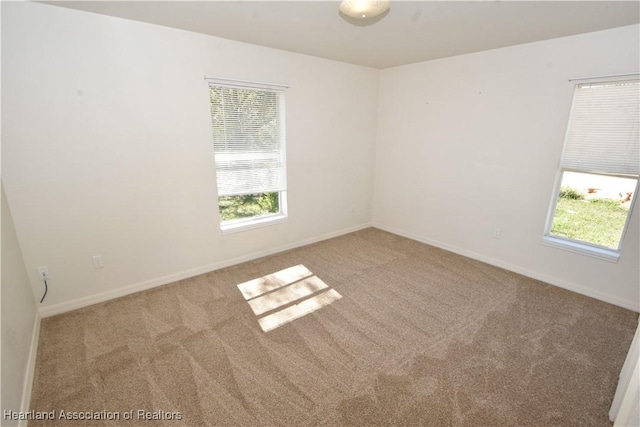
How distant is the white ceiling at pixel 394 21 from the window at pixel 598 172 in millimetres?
603

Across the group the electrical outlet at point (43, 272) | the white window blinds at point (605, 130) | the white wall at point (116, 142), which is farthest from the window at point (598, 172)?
the electrical outlet at point (43, 272)

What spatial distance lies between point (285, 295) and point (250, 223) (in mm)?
1107

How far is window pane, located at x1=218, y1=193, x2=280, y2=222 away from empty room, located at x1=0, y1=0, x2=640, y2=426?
30 mm

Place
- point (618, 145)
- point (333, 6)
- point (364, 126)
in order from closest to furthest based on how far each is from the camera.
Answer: point (333, 6), point (618, 145), point (364, 126)

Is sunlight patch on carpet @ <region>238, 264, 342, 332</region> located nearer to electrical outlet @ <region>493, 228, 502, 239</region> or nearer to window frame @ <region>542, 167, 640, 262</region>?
electrical outlet @ <region>493, 228, 502, 239</region>

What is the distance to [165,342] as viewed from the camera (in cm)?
222

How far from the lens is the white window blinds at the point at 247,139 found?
10.2ft

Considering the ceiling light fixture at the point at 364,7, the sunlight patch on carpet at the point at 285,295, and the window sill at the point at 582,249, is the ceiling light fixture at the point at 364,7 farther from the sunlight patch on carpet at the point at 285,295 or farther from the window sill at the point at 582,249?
the window sill at the point at 582,249

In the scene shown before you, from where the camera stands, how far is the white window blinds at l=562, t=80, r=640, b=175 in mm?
2506

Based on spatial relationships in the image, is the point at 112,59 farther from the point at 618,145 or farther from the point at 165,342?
the point at 618,145

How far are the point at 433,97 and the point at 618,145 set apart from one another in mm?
1894

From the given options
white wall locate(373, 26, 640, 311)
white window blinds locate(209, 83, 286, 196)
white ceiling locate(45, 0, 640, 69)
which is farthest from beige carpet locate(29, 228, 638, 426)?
white ceiling locate(45, 0, 640, 69)

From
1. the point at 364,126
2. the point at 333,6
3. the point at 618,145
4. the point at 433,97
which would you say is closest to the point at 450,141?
the point at 433,97

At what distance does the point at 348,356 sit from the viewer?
2104 millimetres
